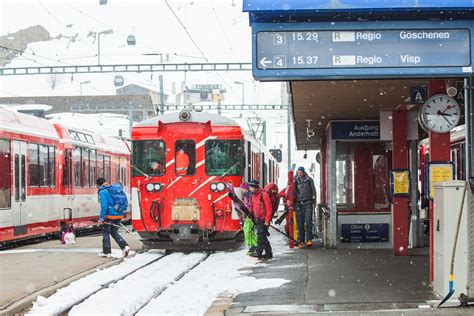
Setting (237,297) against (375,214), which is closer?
(237,297)

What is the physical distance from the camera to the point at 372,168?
62.3ft

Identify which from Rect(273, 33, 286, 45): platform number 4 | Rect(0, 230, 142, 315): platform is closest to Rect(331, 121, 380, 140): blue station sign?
Rect(0, 230, 142, 315): platform

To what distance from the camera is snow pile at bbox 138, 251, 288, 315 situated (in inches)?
411

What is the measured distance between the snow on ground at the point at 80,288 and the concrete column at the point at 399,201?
15.5ft

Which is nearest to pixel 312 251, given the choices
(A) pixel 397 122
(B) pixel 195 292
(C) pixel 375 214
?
(C) pixel 375 214

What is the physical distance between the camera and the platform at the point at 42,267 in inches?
429

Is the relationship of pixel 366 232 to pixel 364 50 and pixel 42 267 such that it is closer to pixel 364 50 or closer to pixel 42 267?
pixel 42 267

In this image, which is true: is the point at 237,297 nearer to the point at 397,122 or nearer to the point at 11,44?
the point at 397,122

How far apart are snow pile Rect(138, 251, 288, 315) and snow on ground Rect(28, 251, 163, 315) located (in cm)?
104

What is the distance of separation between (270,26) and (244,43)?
5243 inches

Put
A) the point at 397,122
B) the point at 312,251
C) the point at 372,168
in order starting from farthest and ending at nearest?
the point at 372,168 < the point at 312,251 < the point at 397,122

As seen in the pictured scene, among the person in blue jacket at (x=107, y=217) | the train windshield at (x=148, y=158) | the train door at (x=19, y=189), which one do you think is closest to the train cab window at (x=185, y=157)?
the train windshield at (x=148, y=158)

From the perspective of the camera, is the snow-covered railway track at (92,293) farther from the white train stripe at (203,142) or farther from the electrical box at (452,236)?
the electrical box at (452,236)

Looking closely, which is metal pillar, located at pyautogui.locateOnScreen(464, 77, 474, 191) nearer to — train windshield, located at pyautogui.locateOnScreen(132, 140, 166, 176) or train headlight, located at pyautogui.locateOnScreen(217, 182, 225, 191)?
train headlight, located at pyautogui.locateOnScreen(217, 182, 225, 191)
